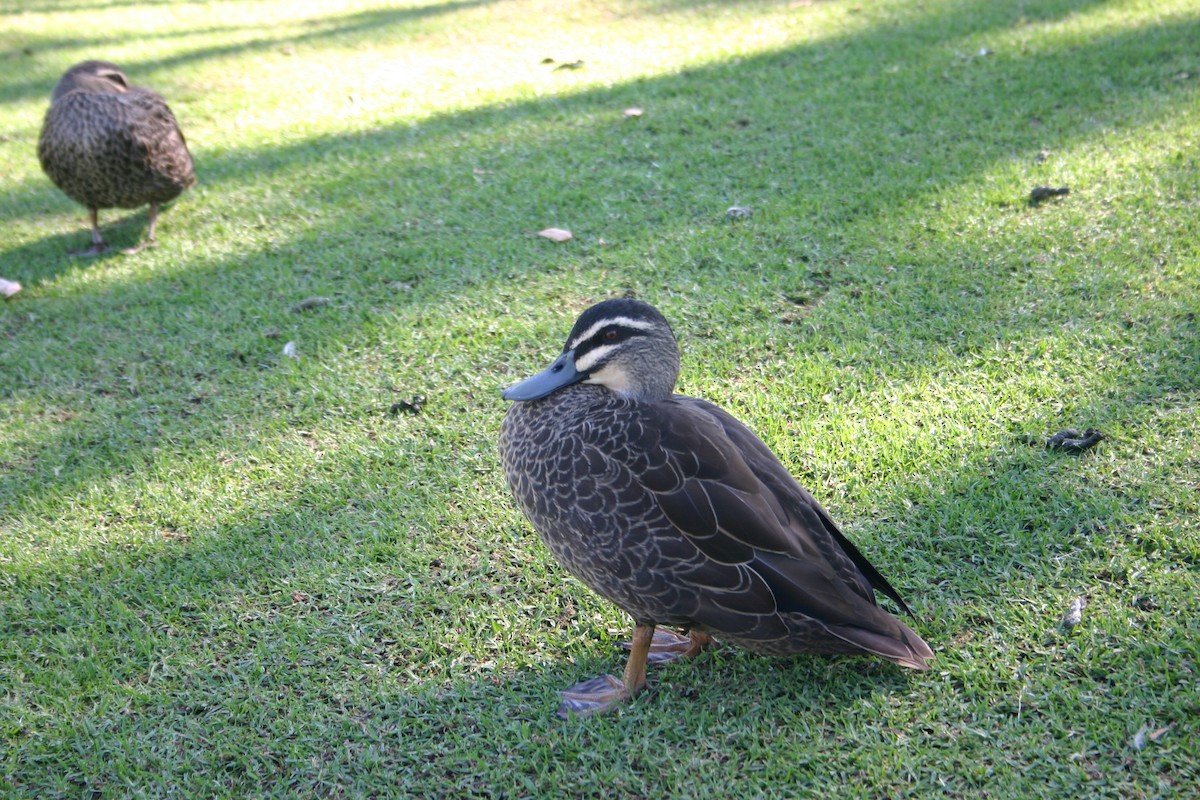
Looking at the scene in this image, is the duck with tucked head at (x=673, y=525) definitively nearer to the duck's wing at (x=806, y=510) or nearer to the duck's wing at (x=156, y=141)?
the duck's wing at (x=806, y=510)

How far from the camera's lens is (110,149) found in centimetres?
538

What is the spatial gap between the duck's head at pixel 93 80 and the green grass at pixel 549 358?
79 centimetres

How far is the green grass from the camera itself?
2.58 meters

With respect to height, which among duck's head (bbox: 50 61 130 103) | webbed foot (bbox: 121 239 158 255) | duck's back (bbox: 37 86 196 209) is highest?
duck's head (bbox: 50 61 130 103)

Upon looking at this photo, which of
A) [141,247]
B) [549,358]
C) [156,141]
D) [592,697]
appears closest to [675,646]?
[592,697]

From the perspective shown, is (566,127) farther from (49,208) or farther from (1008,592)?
(1008,592)

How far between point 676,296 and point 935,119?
8.51 ft

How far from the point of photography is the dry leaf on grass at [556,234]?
16.8 ft

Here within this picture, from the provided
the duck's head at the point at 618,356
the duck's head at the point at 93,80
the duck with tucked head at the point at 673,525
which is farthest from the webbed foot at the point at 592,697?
the duck's head at the point at 93,80

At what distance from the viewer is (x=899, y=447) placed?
350cm

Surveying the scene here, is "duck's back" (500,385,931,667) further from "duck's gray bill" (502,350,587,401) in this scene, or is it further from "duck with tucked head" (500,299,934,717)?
"duck's gray bill" (502,350,587,401)

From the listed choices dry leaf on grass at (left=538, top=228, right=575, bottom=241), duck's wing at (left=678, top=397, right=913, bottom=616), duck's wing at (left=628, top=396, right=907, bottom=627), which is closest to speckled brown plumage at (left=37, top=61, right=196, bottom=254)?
dry leaf on grass at (left=538, top=228, right=575, bottom=241)

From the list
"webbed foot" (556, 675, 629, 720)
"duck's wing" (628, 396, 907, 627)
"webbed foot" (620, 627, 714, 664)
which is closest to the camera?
"duck's wing" (628, 396, 907, 627)

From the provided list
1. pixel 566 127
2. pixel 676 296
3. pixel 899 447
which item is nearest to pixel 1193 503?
pixel 899 447
